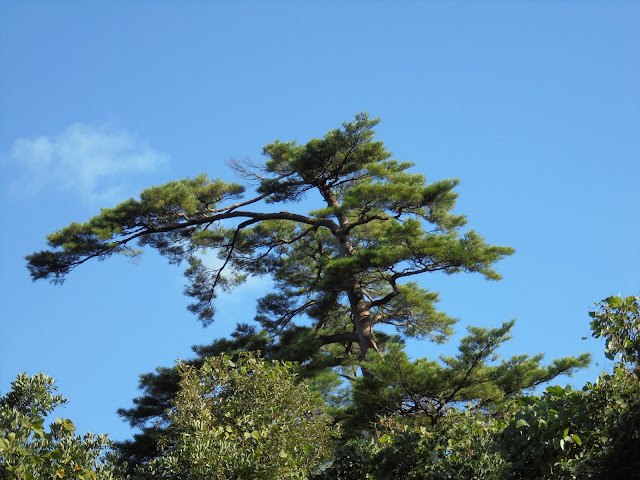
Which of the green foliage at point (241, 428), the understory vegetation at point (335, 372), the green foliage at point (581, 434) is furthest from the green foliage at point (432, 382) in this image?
the green foliage at point (581, 434)

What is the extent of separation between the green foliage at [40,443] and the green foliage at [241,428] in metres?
0.95

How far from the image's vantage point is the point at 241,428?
1084 cm

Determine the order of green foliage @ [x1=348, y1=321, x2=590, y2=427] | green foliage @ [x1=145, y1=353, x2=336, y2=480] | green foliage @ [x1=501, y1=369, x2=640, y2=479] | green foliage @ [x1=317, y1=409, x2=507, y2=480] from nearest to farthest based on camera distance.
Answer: green foliage @ [x1=501, y1=369, x2=640, y2=479]
green foliage @ [x1=317, y1=409, x2=507, y2=480]
green foliage @ [x1=145, y1=353, x2=336, y2=480]
green foliage @ [x1=348, y1=321, x2=590, y2=427]

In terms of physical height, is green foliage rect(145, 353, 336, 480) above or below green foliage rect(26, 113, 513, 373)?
below

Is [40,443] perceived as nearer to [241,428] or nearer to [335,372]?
[241,428]

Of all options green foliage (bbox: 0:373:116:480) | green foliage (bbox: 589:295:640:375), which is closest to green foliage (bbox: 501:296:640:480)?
green foliage (bbox: 589:295:640:375)

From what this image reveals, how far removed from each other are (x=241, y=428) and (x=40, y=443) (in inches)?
104

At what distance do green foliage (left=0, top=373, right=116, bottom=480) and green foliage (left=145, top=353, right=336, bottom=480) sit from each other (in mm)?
954

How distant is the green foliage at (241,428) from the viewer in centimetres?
988

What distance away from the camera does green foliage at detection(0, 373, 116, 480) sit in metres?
9.05

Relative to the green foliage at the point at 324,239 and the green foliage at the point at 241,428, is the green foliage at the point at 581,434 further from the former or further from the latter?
the green foliage at the point at 324,239

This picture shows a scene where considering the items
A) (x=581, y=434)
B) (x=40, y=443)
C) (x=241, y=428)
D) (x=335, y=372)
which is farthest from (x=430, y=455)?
(x=335, y=372)

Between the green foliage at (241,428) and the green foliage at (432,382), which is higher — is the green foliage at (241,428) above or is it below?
below

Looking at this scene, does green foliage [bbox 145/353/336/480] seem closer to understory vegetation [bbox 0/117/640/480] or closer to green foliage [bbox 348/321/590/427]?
understory vegetation [bbox 0/117/640/480]
